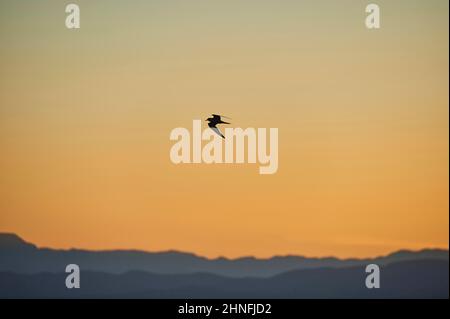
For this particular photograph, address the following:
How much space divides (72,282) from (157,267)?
4.10 ft

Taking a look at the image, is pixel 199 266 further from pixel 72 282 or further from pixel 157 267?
pixel 72 282

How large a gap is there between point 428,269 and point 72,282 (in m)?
5.25

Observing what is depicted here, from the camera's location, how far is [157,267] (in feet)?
41.6

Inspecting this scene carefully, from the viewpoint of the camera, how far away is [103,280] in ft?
41.4

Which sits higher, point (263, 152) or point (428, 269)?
point (263, 152)

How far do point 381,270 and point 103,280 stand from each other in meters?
4.09

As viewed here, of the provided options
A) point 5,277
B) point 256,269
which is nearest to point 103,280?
point 5,277
